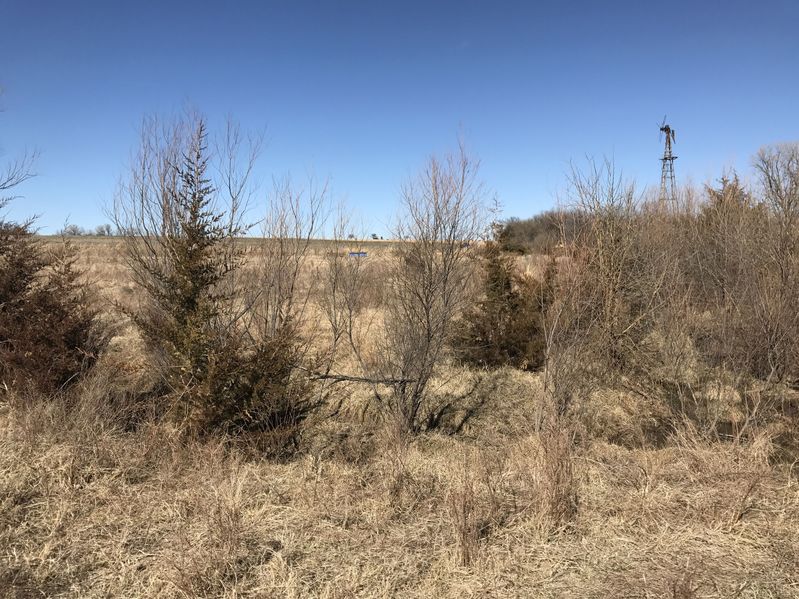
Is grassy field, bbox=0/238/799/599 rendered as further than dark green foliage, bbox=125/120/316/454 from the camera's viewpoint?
No

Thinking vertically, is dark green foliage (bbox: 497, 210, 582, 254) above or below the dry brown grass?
above

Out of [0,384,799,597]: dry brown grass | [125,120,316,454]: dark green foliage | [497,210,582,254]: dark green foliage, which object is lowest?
[0,384,799,597]: dry brown grass

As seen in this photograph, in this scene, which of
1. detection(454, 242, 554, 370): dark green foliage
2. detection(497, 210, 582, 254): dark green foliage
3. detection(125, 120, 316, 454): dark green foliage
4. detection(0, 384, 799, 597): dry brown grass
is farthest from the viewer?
detection(454, 242, 554, 370): dark green foliage

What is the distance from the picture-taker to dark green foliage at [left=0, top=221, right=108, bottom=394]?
6.14 metres

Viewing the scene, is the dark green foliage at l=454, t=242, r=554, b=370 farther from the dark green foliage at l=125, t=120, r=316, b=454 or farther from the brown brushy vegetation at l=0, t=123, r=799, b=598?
the dark green foliage at l=125, t=120, r=316, b=454

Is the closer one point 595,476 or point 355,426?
point 595,476

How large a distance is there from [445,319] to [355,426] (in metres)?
2.04

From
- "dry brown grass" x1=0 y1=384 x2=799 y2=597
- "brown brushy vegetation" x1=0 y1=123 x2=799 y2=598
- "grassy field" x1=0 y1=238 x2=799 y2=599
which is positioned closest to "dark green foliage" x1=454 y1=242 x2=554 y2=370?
"brown brushy vegetation" x1=0 y1=123 x2=799 y2=598

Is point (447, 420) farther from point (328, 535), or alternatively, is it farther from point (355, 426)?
point (328, 535)

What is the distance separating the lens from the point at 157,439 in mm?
4836

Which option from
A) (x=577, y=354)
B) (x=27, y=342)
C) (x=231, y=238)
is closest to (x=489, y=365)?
(x=577, y=354)

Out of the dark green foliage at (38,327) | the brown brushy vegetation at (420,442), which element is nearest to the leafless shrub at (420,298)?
the brown brushy vegetation at (420,442)

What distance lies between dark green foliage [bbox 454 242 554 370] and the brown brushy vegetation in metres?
0.44

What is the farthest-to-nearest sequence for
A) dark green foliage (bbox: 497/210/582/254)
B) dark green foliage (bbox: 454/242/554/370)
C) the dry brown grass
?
1. dark green foliage (bbox: 454/242/554/370)
2. dark green foliage (bbox: 497/210/582/254)
3. the dry brown grass
